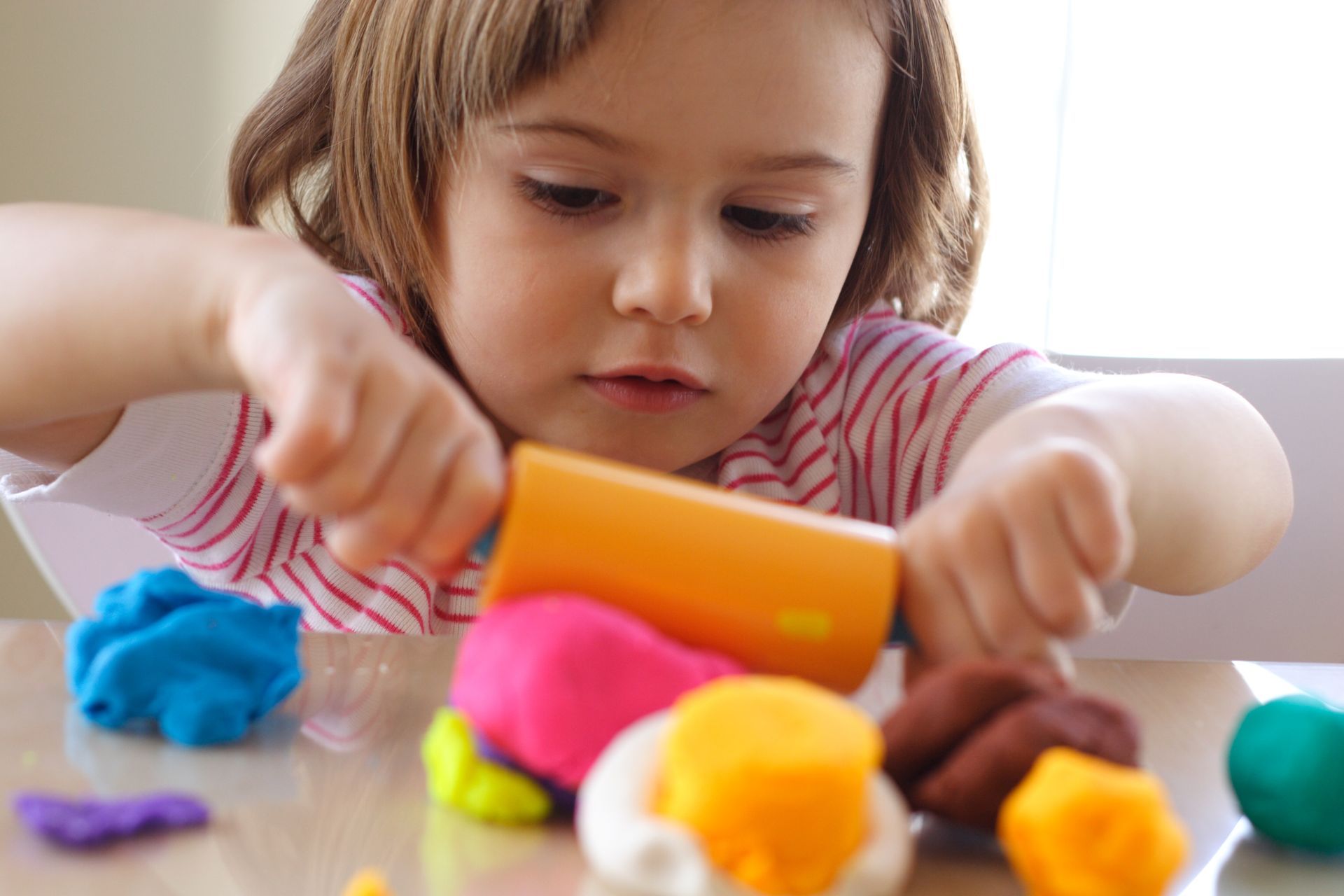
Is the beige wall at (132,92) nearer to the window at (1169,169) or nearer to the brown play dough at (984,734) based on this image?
the window at (1169,169)

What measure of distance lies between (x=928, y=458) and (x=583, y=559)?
0.54 meters

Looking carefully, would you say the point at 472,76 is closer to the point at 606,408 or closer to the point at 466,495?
the point at 606,408

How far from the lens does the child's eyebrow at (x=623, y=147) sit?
690 millimetres

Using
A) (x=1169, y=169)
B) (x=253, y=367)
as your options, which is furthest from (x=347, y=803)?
(x=1169, y=169)

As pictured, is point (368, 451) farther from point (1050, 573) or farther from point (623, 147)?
point (623, 147)

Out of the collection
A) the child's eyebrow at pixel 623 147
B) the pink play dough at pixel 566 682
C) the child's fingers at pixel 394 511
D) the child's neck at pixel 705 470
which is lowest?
the child's neck at pixel 705 470

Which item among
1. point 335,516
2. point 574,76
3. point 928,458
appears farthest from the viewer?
point 928,458

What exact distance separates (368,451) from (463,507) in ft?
0.12

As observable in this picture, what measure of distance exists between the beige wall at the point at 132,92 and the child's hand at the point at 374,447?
142cm

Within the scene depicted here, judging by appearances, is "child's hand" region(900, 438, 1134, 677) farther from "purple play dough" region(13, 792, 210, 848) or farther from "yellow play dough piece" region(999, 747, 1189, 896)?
"purple play dough" region(13, 792, 210, 848)

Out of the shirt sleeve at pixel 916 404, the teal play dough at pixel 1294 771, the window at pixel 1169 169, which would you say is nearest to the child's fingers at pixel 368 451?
the teal play dough at pixel 1294 771

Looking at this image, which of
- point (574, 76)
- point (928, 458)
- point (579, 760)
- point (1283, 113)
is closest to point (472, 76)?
point (574, 76)

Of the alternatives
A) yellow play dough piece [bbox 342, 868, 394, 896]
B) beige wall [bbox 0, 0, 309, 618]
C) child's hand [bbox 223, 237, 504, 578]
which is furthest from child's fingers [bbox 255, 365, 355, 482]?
beige wall [bbox 0, 0, 309, 618]

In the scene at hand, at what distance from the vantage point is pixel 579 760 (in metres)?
0.34
